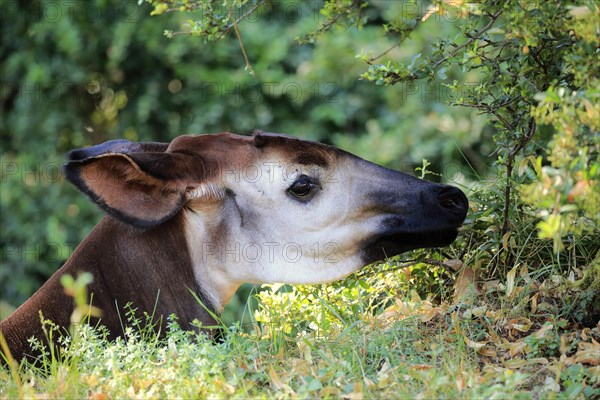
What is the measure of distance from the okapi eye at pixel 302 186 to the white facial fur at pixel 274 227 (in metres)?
0.02

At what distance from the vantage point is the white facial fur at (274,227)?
381 centimetres

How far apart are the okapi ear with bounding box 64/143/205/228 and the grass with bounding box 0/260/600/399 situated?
1.38ft

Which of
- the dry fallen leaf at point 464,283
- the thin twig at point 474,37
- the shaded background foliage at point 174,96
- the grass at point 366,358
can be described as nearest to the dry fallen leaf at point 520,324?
the grass at point 366,358

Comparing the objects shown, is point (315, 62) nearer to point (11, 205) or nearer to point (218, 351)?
point (11, 205)

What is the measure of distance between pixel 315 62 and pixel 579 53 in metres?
5.78

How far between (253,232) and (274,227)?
0.29 ft

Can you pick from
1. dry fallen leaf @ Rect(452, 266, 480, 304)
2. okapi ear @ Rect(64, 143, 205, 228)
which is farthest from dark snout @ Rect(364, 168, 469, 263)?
okapi ear @ Rect(64, 143, 205, 228)

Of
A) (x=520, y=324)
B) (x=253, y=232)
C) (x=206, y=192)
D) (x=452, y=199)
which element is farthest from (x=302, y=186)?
(x=520, y=324)

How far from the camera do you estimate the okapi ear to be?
11.6 ft

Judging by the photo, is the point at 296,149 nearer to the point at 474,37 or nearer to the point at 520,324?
the point at 474,37

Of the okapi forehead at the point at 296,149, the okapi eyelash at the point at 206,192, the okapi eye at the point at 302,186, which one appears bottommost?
the okapi eye at the point at 302,186

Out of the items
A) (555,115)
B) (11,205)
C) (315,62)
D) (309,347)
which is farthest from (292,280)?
(11,205)

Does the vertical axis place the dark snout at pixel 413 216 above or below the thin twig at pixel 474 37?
below

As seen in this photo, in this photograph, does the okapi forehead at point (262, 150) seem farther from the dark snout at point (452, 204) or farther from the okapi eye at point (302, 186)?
the dark snout at point (452, 204)
